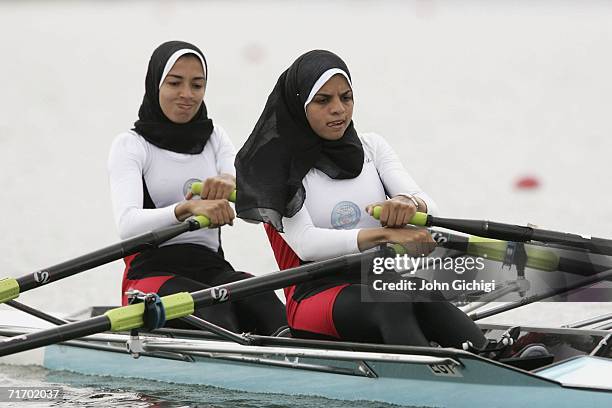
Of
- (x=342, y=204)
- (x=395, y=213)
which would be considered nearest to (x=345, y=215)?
(x=342, y=204)

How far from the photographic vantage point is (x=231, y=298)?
5.49m

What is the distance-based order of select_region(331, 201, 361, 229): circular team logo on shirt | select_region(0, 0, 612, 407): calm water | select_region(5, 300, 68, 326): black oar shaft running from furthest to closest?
select_region(0, 0, 612, 407): calm water
select_region(5, 300, 68, 326): black oar shaft
select_region(331, 201, 361, 229): circular team logo on shirt

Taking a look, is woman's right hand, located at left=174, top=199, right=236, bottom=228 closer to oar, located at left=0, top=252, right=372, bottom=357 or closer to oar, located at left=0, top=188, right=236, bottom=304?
oar, located at left=0, top=188, right=236, bottom=304

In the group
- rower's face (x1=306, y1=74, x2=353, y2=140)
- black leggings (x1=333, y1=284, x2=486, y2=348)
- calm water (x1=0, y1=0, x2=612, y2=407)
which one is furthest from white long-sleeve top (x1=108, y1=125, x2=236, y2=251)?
black leggings (x1=333, y1=284, x2=486, y2=348)

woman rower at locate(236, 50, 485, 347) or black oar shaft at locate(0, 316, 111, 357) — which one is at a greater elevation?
woman rower at locate(236, 50, 485, 347)

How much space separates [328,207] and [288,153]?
0.30 metres

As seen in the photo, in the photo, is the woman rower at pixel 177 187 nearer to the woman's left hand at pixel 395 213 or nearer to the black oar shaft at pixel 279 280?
the black oar shaft at pixel 279 280

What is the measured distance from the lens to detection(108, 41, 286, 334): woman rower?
6355mm

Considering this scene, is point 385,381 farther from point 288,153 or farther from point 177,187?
point 177,187

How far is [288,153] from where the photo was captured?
5.53 m

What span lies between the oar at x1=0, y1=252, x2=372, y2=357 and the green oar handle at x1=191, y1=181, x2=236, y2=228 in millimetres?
893

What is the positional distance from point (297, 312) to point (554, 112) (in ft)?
61.9

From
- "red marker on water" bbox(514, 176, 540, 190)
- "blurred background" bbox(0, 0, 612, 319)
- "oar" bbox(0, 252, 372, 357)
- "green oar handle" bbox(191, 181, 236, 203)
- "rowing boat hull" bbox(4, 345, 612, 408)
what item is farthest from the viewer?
"red marker on water" bbox(514, 176, 540, 190)

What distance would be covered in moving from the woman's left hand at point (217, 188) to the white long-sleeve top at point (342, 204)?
88cm
